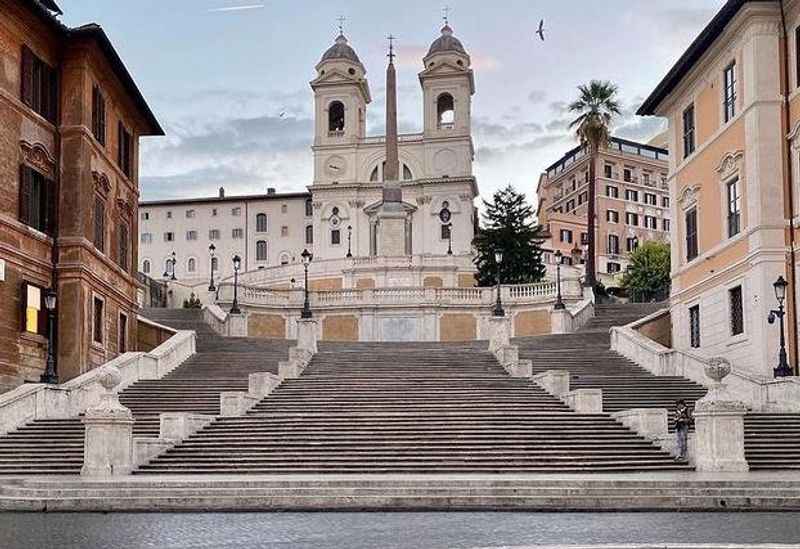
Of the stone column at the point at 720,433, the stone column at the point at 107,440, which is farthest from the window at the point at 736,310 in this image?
the stone column at the point at 107,440

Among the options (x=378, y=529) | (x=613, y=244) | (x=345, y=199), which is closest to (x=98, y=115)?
(x=378, y=529)

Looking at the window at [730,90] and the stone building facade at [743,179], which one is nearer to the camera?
the stone building facade at [743,179]

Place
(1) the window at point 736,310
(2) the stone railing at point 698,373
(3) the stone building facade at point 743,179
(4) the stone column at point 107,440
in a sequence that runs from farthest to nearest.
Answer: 1. (1) the window at point 736,310
2. (3) the stone building facade at point 743,179
3. (2) the stone railing at point 698,373
4. (4) the stone column at point 107,440

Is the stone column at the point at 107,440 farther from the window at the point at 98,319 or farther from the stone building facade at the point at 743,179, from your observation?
the stone building facade at the point at 743,179

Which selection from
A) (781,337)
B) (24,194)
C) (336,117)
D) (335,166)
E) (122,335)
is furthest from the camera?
(336,117)

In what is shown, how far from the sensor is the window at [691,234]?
39.4 meters

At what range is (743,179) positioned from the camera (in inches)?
1346

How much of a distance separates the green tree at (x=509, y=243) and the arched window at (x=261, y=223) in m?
47.5

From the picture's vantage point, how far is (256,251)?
394ft

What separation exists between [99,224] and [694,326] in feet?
65.9

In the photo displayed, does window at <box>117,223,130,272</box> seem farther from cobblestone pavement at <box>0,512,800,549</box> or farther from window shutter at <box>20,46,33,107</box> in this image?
cobblestone pavement at <box>0,512,800,549</box>

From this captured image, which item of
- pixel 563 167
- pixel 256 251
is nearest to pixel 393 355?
pixel 256 251

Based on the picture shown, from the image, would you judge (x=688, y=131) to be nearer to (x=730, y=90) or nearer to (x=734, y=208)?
(x=730, y=90)

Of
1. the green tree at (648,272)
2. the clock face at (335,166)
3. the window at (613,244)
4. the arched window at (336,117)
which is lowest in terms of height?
the green tree at (648,272)
